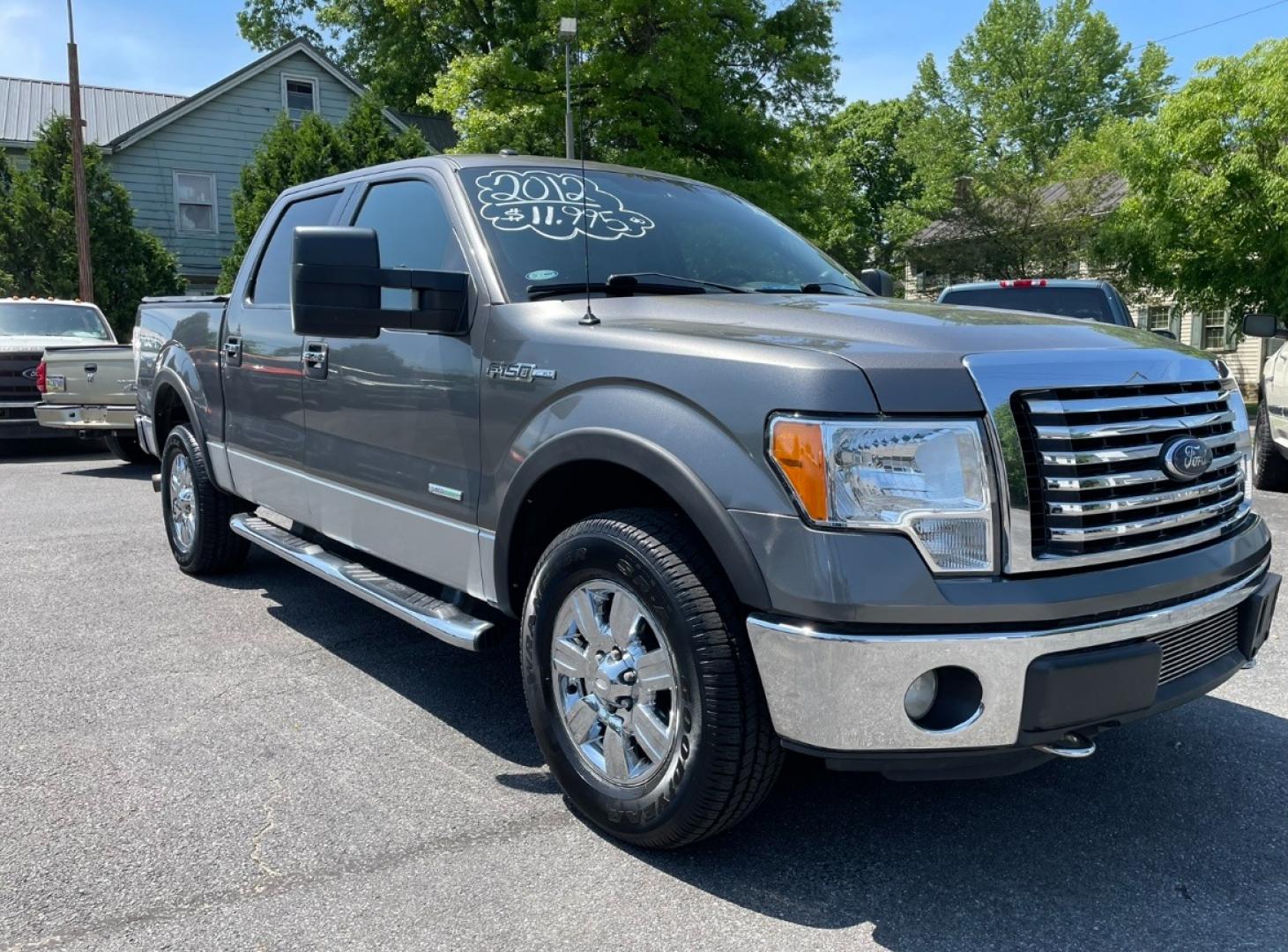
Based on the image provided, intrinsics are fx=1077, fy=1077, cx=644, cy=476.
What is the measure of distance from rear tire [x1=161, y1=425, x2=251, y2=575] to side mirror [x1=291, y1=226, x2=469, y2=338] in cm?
268

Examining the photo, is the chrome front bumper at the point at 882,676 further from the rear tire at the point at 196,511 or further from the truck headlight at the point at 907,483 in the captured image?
the rear tire at the point at 196,511

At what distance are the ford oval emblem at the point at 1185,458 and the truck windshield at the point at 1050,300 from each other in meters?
6.56

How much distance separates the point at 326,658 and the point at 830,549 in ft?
9.56

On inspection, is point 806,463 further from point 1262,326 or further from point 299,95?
point 299,95

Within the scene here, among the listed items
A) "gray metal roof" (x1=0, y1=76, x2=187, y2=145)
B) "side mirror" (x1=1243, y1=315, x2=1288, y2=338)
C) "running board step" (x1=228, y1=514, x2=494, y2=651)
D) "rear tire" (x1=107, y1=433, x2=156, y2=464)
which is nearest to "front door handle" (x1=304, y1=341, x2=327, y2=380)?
"running board step" (x1=228, y1=514, x2=494, y2=651)

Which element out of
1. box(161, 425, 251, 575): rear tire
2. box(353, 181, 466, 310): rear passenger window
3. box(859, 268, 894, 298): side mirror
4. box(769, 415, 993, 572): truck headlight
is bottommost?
box(161, 425, 251, 575): rear tire

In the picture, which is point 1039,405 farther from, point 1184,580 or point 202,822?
point 202,822

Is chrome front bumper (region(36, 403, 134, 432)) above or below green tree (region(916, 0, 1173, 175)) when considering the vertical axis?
below

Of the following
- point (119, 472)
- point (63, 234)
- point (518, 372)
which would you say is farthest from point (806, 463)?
point (63, 234)

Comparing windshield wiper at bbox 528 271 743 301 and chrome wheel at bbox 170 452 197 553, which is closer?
windshield wiper at bbox 528 271 743 301

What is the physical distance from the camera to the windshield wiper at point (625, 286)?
3398 millimetres

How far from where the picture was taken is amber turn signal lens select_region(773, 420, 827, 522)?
2352mm

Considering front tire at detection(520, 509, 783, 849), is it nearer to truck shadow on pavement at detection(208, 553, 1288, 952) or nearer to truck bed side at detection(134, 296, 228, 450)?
truck shadow on pavement at detection(208, 553, 1288, 952)

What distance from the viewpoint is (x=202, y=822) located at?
119 inches
